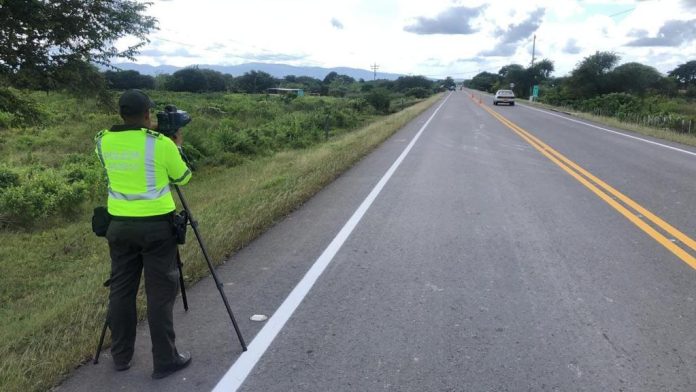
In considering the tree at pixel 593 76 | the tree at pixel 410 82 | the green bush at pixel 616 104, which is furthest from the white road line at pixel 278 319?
the tree at pixel 410 82

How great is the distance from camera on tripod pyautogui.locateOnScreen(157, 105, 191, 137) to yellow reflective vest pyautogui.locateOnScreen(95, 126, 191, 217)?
0.43 feet

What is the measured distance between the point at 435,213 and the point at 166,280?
15.3 ft

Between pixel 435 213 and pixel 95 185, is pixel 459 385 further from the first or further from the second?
pixel 95 185

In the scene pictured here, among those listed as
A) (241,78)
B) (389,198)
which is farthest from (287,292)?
(241,78)

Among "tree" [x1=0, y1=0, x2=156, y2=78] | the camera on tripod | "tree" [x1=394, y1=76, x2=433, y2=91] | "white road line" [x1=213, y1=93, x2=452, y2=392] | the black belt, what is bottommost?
"white road line" [x1=213, y1=93, x2=452, y2=392]

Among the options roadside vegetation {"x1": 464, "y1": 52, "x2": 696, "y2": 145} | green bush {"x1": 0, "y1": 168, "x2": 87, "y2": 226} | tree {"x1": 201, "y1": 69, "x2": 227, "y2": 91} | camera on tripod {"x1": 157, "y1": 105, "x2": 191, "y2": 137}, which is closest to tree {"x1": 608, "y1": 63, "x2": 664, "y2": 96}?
roadside vegetation {"x1": 464, "y1": 52, "x2": 696, "y2": 145}

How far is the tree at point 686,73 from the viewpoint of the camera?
76.6m

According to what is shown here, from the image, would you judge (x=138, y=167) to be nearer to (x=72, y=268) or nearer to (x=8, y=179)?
(x=72, y=268)

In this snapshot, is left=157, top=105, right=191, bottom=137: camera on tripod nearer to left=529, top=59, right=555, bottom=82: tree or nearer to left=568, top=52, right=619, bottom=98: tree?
left=568, top=52, right=619, bottom=98: tree

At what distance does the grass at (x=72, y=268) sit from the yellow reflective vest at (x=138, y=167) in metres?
1.07

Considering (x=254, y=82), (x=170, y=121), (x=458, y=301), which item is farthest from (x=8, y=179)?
(x=254, y=82)

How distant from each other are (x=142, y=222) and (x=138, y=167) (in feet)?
1.10

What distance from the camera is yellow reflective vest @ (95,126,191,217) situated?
326cm

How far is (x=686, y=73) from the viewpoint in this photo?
257 feet
